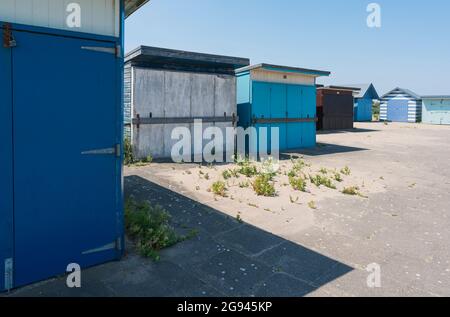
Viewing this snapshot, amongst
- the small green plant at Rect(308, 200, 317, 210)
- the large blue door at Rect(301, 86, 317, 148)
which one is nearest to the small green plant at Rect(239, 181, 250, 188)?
the small green plant at Rect(308, 200, 317, 210)

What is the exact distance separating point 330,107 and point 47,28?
2595 centimetres

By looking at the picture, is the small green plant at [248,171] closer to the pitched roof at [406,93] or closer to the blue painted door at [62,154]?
A: the blue painted door at [62,154]

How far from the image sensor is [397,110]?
4375 cm

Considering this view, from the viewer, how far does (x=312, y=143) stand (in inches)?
680

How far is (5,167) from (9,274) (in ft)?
3.78

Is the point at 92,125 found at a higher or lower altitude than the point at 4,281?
higher

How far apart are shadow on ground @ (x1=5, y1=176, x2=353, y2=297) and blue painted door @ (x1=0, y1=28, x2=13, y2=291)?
461mm

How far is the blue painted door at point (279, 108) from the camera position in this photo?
49.7 ft

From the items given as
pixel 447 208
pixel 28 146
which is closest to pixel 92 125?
pixel 28 146

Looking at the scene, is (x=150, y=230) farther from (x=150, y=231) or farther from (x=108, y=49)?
(x=108, y=49)

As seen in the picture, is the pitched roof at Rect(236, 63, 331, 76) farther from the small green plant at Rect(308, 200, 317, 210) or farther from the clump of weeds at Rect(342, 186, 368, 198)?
the small green plant at Rect(308, 200, 317, 210)

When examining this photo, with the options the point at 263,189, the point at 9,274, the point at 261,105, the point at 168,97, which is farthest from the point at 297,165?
the point at 9,274
